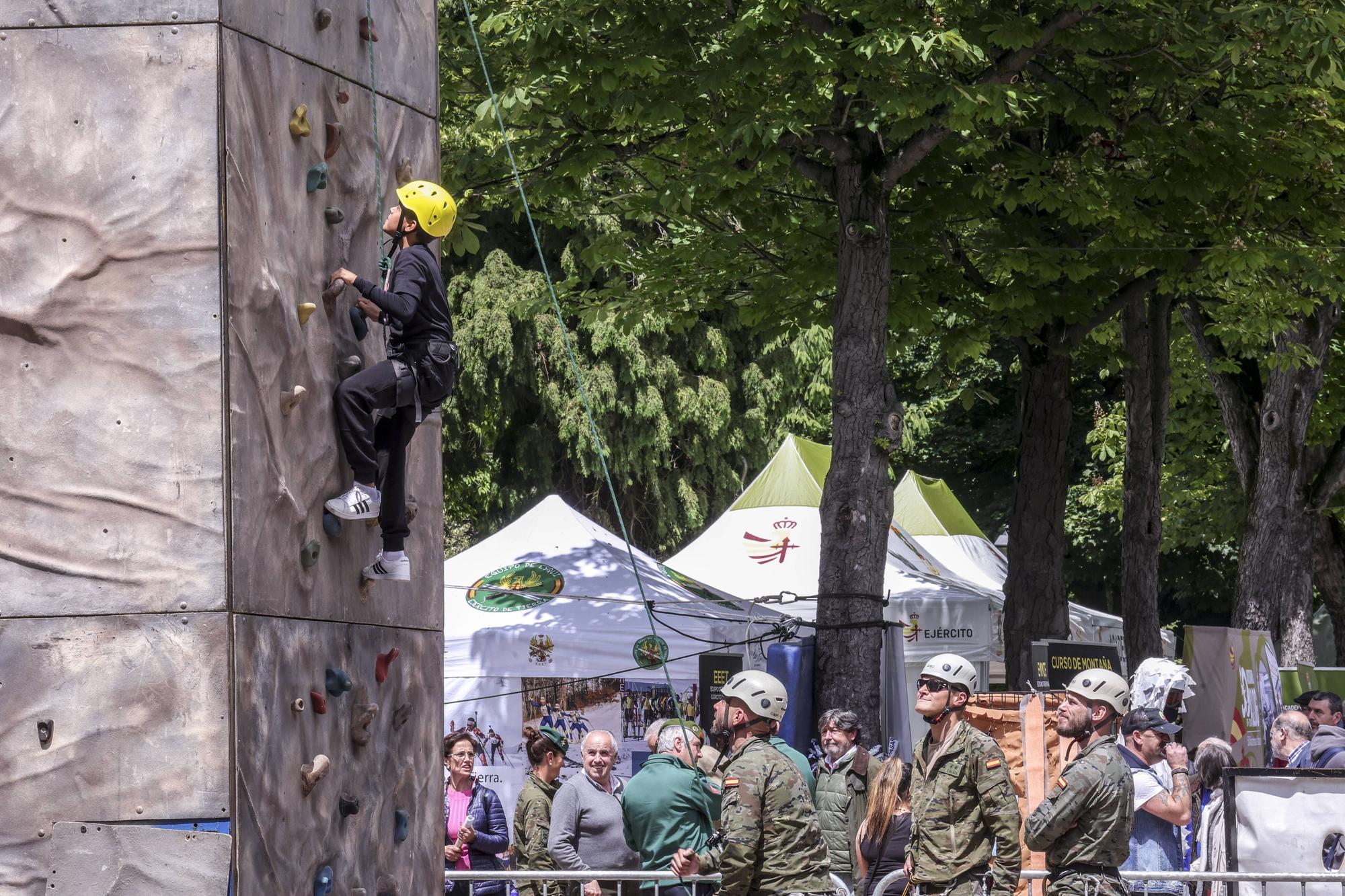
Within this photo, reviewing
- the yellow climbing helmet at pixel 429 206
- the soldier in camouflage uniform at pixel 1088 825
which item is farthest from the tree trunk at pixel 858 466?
the yellow climbing helmet at pixel 429 206

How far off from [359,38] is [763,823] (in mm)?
3726

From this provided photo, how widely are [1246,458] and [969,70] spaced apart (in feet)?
41.4

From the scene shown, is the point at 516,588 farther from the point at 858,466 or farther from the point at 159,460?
the point at 159,460

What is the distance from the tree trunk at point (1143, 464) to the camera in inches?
800

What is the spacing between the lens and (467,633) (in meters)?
15.9

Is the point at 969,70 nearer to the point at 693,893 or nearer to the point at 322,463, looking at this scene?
the point at 693,893

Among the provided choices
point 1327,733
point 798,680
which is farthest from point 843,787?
point 798,680

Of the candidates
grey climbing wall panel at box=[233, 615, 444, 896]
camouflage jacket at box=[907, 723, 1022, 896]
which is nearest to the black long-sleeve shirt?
grey climbing wall panel at box=[233, 615, 444, 896]

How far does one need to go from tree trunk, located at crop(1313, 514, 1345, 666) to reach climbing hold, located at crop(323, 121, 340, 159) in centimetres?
2710

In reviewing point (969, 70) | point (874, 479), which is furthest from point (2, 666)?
point (969, 70)

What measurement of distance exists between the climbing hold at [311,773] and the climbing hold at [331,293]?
1.65 m

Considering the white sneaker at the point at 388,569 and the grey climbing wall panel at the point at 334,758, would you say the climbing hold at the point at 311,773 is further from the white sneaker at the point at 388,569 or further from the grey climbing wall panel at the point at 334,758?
the white sneaker at the point at 388,569

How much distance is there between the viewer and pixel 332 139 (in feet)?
21.2

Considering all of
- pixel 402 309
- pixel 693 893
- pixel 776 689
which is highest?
pixel 402 309
